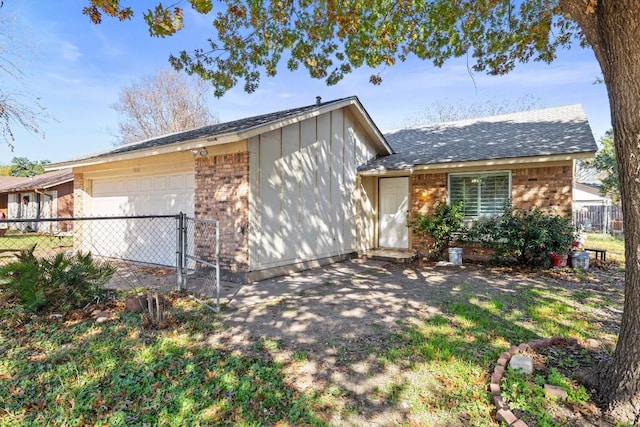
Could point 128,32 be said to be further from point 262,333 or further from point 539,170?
point 539,170

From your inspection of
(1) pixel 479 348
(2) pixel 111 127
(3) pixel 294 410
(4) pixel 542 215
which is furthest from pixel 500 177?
(2) pixel 111 127

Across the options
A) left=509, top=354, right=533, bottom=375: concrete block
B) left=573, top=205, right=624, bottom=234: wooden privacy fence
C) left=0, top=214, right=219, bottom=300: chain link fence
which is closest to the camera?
left=509, top=354, right=533, bottom=375: concrete block

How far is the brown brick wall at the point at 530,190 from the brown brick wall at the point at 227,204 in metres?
5.82

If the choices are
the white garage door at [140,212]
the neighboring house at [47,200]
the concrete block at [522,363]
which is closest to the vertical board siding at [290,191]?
the white garage door at [140,212]

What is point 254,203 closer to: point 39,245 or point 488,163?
point 488,163

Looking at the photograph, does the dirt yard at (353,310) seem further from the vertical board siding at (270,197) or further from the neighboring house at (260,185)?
the neighboring house at (260,185)

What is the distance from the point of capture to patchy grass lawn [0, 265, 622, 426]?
2.64 metres

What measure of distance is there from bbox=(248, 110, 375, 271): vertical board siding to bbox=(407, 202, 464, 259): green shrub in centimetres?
189

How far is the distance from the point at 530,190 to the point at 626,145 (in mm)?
7245

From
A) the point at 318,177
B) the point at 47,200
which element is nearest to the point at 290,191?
the point at 318,177

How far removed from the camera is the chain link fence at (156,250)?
20.2ft

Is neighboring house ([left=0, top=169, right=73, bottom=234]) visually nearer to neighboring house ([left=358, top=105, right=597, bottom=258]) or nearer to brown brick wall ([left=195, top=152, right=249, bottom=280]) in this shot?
brown brick wall ([left=195, top=152, right=249, bottom=280])

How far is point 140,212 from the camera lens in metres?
9.08

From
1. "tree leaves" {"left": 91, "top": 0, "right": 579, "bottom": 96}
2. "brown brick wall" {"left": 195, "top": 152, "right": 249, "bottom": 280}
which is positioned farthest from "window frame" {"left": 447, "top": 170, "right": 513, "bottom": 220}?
"brown brick wall" {"left": 195, "top": 152, "right": 249, "bottom": 280}
